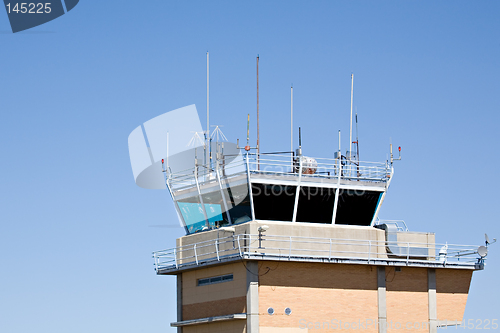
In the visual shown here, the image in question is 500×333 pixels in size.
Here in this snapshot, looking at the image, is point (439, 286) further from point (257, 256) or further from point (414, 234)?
point (257, 256)

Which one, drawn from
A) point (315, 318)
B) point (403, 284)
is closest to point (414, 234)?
point (403, 284)

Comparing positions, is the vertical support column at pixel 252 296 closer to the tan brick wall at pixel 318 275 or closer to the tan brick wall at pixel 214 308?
the tan brick wall at pixel 318 275

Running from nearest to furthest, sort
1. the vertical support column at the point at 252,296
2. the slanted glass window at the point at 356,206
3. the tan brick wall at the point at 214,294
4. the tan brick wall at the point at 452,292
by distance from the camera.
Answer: the vertical support column at the point at 252,296, the tan brick wall at the point at 214,294, the slanted glass window at the point at 356,206, the tan brick wall at the point at 452,292

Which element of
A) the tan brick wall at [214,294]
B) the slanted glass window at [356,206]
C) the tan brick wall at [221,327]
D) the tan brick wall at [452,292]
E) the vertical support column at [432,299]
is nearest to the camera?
the tan brick wall at [221,327]

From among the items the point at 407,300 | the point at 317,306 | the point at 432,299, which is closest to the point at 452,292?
the point at 432,299

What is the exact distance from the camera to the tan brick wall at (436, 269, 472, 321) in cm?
3853

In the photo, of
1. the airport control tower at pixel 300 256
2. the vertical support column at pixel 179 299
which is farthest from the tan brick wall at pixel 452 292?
the vertical support column at pixel 179 299

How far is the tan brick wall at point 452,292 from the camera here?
1517 inches

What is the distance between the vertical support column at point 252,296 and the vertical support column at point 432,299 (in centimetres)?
831

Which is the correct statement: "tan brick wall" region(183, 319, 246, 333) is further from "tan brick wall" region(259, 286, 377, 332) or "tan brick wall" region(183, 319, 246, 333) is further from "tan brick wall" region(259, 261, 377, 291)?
"tan brick wall" region(259, 261, 377, 291)

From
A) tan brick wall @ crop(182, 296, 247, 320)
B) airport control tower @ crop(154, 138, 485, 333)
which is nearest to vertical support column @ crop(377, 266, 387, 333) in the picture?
airport control tower @ crop(154, 138, 485, 333)

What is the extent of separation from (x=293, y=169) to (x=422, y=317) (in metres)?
8.77

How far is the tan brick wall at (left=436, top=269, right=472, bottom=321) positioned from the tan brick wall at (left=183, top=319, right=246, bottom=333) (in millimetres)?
9379

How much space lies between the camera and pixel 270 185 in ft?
121
